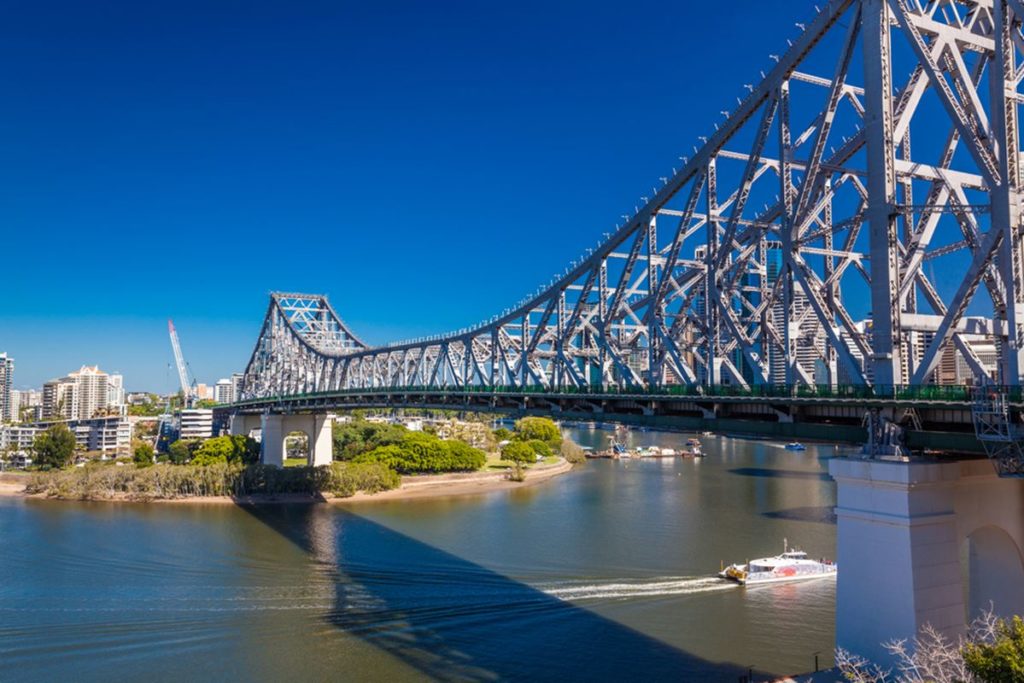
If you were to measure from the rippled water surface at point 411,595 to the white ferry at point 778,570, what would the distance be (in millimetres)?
423

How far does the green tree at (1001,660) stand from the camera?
7.26m

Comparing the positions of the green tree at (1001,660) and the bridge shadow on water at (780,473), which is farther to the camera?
the bridge shadow on water at (780,473)

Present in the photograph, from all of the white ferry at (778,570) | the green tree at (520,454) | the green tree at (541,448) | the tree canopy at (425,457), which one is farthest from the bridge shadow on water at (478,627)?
the green tree at (541,448)

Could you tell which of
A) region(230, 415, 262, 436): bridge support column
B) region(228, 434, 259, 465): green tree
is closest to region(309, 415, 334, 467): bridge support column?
region(228, 434, 259, 465): green tree

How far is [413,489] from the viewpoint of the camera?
139ft

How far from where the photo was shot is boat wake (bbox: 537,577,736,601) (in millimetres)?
19594

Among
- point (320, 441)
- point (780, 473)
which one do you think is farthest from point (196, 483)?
point (780, 473)

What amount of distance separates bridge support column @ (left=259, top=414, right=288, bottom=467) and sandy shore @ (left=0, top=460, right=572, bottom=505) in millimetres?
8908

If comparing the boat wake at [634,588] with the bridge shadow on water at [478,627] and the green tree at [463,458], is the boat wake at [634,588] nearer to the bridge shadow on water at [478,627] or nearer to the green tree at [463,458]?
the bridge shadow on water at [478,627]

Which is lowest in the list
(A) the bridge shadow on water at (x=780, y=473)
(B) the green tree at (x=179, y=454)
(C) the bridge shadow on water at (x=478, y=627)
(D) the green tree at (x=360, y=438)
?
(C) the bridge shadow on water at (x=478, y=627)

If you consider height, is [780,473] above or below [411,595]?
above

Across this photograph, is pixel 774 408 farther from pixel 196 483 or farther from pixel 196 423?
pixel 196 423

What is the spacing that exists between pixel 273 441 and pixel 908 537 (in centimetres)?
4424

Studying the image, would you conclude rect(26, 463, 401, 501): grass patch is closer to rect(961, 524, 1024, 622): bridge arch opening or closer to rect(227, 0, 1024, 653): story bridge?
rect(227, 0, 1024, 653): story bridge
